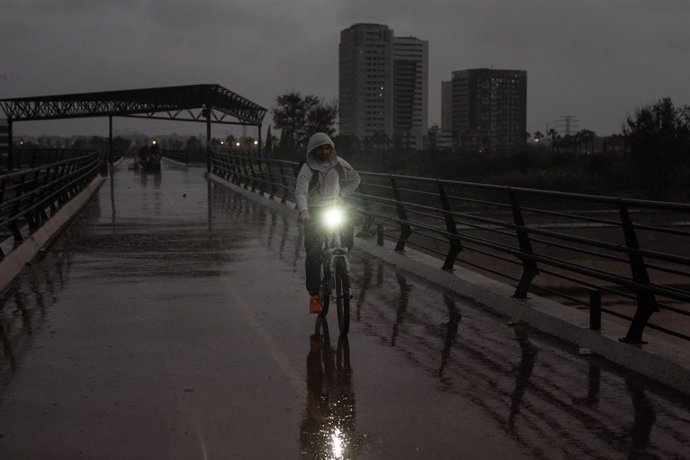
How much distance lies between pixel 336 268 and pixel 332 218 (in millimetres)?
580

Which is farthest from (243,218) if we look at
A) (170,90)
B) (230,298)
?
(170,90)

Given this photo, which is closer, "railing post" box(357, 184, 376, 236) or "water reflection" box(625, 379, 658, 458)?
"water reflection" box(625, 379, 658, 458)

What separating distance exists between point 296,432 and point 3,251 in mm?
8711

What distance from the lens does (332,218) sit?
914 centimetres

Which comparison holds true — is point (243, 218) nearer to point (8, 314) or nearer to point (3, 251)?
point (3, 251)

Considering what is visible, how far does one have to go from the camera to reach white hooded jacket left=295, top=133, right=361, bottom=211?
8.95 m

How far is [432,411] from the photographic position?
6.14 meters

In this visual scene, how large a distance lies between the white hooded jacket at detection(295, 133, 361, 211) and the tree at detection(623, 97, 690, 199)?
3098 inches

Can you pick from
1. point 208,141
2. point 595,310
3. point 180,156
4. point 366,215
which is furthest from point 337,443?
point 180,156

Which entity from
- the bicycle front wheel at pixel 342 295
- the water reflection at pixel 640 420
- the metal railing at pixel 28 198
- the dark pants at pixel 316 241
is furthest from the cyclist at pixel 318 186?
the metal railing at pixel 28 198

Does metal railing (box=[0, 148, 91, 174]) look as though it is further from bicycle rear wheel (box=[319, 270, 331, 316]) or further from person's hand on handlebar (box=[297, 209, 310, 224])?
person's hand on handlebar (box=[297, 209, 310, 224])

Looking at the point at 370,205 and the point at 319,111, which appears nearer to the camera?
the point at 370,205

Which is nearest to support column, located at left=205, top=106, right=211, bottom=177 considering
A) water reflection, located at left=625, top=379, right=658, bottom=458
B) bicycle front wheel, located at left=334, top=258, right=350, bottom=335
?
bicycle front wheel, located at left=334, top=258, right=350, bottom=335

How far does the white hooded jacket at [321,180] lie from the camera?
8.95 metres
